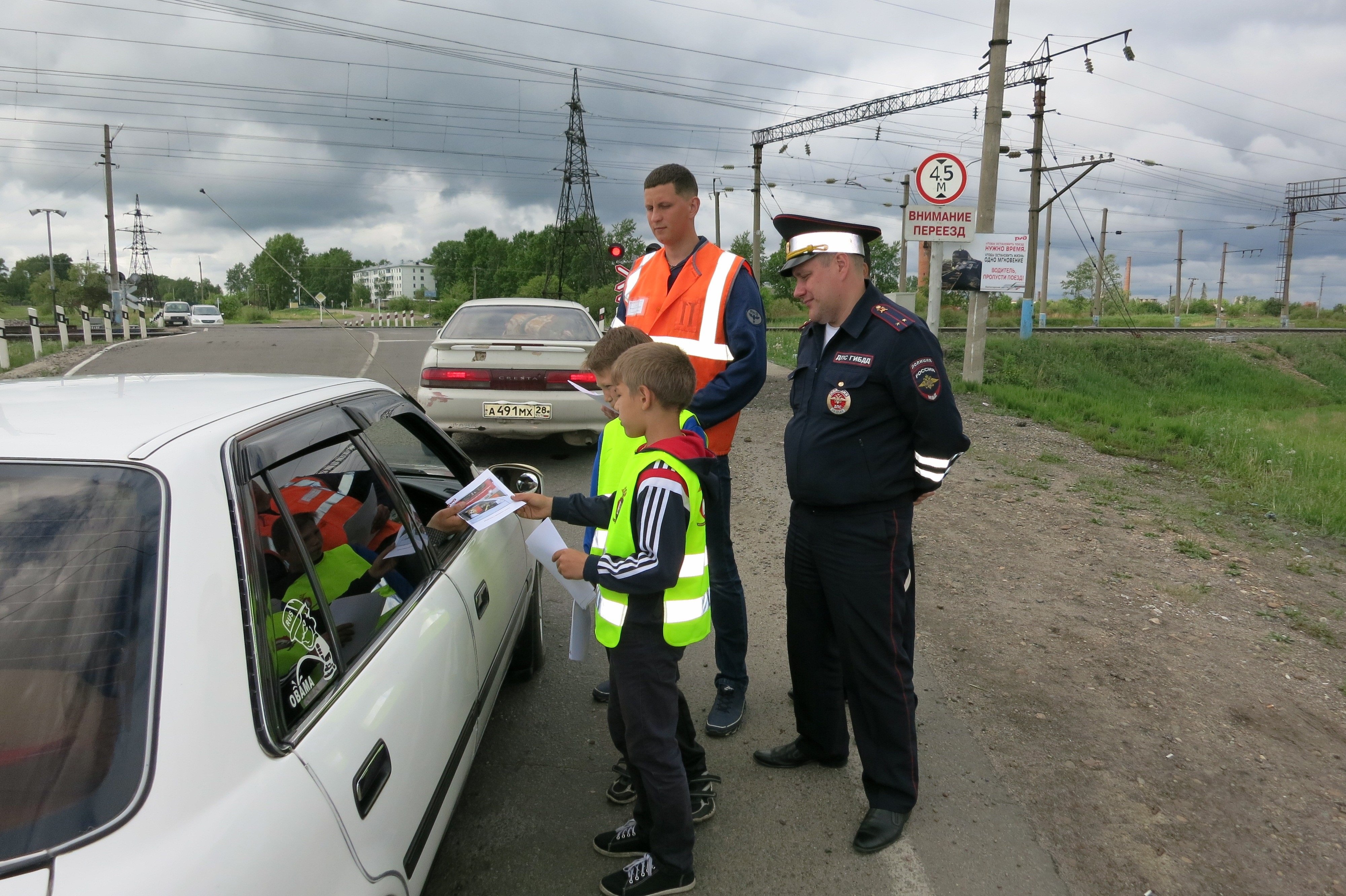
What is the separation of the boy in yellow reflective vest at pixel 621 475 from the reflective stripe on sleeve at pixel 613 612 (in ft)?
0.59

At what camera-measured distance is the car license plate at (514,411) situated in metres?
7.68

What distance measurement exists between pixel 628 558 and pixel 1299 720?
3.07 m

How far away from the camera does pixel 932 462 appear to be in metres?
2.55

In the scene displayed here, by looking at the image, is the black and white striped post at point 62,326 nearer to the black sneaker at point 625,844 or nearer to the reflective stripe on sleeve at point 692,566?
the black sneaker at point 625,844

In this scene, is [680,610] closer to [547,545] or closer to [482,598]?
[547,545]

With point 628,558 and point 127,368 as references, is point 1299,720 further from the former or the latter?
point 127,368

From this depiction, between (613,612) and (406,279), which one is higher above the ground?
(406,279)

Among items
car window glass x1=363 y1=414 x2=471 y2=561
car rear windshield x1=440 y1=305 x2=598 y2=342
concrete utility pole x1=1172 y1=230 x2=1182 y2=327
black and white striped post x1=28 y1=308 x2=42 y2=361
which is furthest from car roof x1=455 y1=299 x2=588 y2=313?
concrete utility pole x1=1172 y1=230 x2=1182 y2=327

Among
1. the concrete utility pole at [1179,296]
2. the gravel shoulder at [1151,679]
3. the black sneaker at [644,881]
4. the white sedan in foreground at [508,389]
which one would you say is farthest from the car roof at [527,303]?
the concrete utility pole at [1179,296]

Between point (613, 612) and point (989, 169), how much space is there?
12.7 m

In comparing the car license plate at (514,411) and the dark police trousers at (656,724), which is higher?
the car license plate at (514,411)

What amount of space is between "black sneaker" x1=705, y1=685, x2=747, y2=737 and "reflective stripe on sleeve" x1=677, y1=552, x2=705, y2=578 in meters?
1.25

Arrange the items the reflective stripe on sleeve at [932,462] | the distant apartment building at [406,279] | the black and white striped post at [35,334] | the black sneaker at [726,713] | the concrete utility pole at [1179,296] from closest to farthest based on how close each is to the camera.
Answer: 1. the reflective stripe on sleeve at [932,462]
2. the black sneaker at [726,713]
3. the black and white striped post at [35,334]
4. the concrete utility pole at [1179,296]
5. the distant apartment building at [406,279]

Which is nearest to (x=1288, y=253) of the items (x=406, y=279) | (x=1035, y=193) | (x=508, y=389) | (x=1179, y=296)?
(x=1179, y=296)
